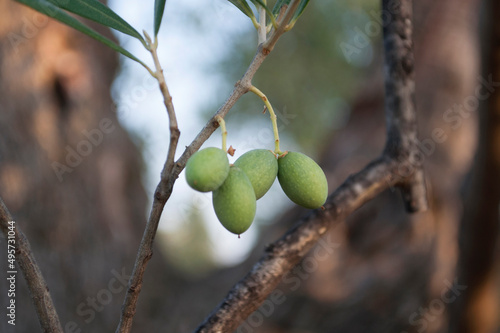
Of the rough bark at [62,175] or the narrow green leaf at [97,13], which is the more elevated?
the narrow green leaf at [97,13]

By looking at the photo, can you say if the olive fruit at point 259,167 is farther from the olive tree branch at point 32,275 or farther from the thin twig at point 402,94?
the thin twig at point 402,94

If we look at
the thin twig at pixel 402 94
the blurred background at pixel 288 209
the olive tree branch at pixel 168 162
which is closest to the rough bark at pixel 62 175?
the blurred background at pixel 288 209

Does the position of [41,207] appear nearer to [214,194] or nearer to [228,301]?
[228,301]

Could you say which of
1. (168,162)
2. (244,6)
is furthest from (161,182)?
(244,6)

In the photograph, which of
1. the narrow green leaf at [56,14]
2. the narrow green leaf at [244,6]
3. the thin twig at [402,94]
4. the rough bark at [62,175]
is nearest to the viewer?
the narrow green leaf at [56,14]

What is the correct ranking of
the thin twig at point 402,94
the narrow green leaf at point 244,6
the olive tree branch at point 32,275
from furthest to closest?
the thin twig at point 402,94
the narrow green leaf at point 244,6
the olive tree branch at point 32,275

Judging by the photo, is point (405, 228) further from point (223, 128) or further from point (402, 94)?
point (223, 128)

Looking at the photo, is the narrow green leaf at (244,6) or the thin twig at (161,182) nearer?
the thin twig at (161,182)
